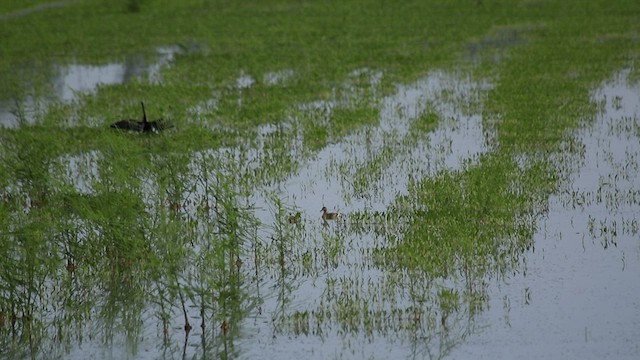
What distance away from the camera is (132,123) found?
53.2 ft

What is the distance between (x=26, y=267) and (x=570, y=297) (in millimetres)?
5042

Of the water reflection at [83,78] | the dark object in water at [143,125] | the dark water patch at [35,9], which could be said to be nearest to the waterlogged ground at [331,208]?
the water reflection at [83,78]

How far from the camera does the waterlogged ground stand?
907cm

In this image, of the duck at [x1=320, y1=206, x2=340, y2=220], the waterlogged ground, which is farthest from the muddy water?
the duck at [x1=320, y1=206, x2=340, y2=220]

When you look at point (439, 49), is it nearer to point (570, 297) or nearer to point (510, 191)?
point (510, 191)

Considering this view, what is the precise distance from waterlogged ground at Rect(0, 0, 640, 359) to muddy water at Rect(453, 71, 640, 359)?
0.09ft

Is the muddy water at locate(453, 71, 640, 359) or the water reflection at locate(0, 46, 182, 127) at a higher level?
the water reflection at locate(0, 46, 182, 127)

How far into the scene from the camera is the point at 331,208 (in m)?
12.7

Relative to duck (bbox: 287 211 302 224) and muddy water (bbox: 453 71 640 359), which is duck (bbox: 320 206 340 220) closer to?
duck (bbox: 287 211 302 224)

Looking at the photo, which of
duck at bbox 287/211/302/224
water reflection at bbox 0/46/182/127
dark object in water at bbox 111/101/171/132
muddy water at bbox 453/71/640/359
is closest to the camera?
muddy water at bbox 453/71/640/359

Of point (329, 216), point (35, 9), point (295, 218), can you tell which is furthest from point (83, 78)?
point (35, 9)

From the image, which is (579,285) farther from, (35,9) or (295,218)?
(35,9)

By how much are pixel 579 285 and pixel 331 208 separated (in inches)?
146

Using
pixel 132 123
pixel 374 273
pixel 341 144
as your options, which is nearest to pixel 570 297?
pixel 374 273
